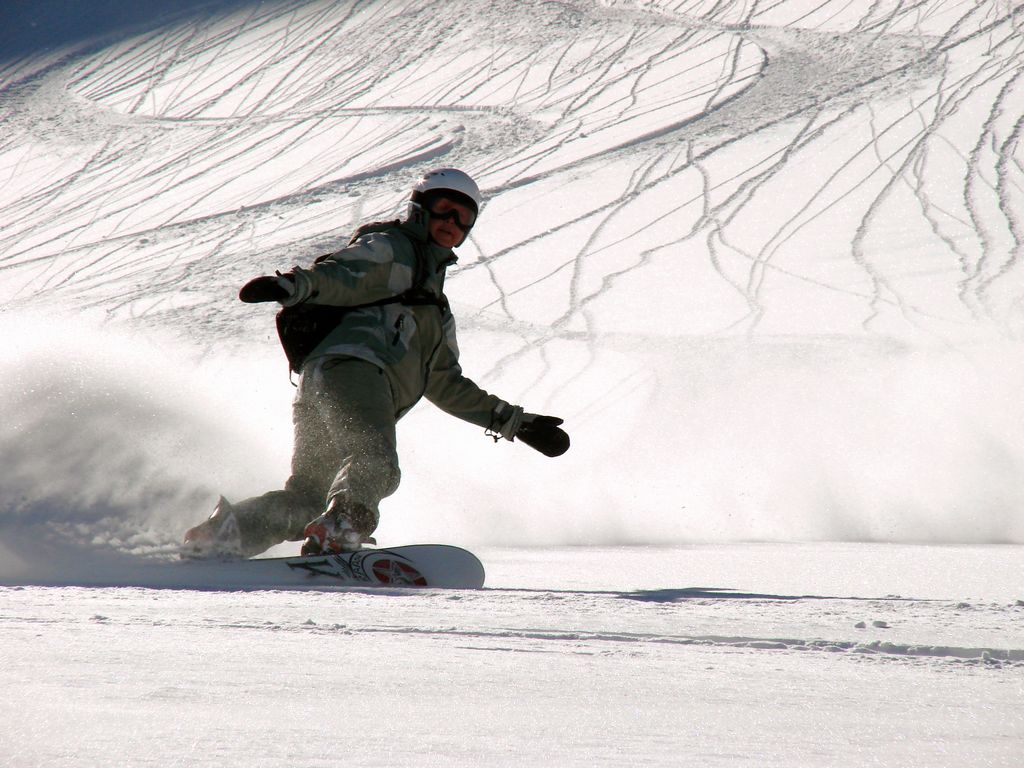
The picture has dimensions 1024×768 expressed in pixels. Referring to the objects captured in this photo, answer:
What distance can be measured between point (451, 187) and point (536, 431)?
3.10 feet

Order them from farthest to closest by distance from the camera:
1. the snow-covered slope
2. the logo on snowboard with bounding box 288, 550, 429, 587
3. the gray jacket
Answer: the snow-covered slope, the gray jacket, the logo on snowboard with bounding box 288, 550, 429, 587

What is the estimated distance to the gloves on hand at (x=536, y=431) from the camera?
3.90 meters

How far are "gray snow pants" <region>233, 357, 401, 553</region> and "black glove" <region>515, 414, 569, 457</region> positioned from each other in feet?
2.17

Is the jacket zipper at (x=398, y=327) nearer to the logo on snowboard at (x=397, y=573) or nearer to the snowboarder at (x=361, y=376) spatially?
the snowboarder at (x=361, y=376)

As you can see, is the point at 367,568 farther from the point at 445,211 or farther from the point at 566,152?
the point at 566,152

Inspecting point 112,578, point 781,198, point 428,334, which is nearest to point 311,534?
point 112,578

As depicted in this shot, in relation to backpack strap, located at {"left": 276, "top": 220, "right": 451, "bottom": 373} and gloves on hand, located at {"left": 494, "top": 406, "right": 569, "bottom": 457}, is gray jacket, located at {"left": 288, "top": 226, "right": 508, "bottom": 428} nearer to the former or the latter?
backpack strap, located at {"left": 276, "top": 220, "right": 451, "bottom": 373}

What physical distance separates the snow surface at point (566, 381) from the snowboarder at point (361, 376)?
39 centimetres

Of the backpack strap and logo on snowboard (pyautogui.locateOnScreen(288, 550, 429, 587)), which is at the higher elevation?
the backpack strap

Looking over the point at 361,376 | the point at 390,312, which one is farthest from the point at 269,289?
the point at 390,312

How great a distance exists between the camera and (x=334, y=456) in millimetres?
3381

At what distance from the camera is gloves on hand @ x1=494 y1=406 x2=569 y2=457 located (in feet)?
12.8

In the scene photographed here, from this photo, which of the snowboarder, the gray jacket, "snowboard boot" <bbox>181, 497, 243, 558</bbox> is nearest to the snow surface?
"snowboard boot" <bbox>181, 497, 243, 558</bbox>

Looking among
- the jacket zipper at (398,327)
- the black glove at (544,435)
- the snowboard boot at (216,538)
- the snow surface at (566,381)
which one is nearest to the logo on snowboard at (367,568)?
the snow surface at (566,381)
